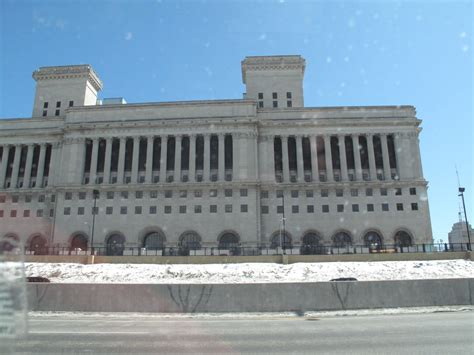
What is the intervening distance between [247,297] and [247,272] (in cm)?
1872

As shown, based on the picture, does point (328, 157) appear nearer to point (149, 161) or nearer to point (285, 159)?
point (285, 159)

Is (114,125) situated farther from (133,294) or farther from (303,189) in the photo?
(133,294)

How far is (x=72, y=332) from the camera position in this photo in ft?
49.4

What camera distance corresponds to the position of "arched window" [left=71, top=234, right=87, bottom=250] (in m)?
67.1

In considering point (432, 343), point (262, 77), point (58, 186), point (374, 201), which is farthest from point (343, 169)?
point (432, 343)

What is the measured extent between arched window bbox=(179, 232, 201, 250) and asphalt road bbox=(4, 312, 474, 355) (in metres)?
46.1

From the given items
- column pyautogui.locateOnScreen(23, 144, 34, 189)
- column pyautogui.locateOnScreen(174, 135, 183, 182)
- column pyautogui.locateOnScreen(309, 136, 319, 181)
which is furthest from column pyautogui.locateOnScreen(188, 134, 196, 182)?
column pyautogui.locateOnScreen(23, 144, 34, 189)

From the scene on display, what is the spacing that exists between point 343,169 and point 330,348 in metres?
59.3

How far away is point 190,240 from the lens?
65938 millimetres

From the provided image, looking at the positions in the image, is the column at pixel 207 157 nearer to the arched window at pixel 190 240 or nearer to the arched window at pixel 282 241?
the arched window at pixel 190 240

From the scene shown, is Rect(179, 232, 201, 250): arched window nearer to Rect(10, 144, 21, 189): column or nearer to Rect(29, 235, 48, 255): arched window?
Rect(29, 235, 48, 255): arched window

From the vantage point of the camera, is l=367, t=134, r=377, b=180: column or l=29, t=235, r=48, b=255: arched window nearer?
l=367, t=134, r=377, b=180: column

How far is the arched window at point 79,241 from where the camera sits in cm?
6706

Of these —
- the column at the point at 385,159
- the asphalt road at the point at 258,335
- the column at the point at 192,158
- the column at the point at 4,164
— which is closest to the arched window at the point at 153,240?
the column at the point at 192,158
